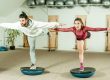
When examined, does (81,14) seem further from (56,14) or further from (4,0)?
(4,0)

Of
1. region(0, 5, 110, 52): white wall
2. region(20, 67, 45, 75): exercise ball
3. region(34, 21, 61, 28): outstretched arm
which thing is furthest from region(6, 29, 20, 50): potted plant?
region(34, 21, 61, 28): outstretched arm

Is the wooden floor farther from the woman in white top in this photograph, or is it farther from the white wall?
the white wall

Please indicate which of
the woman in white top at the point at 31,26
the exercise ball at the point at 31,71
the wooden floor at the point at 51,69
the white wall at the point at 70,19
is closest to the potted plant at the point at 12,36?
the white wall at the point at 70,19

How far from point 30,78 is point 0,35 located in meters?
5.85

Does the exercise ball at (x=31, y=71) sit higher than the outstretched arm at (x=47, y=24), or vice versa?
the outstretched arm at (x=47, y=24)

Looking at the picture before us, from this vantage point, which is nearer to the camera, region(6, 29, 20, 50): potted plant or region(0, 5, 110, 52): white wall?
region(0, 5, 110, 52): white wall

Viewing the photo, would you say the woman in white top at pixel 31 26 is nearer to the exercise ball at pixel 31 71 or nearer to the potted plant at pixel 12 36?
the exercise ball at pixel 31 71

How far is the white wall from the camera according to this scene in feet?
36.1

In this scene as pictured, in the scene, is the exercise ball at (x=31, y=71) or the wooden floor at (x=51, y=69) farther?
the exercise ball at (x=31, y=71)

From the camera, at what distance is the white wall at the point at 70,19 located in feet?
36.1

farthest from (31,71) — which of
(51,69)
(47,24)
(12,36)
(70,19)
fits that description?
(70,19)

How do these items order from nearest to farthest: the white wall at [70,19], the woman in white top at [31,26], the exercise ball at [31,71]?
1. the woman in white top at [31,26]
2. the exercise ball at [31,71]
3. the white wall at [70,19]

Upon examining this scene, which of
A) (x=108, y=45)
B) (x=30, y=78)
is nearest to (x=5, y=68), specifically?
(x=30, y=78)

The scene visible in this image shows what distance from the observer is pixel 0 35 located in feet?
37.7
